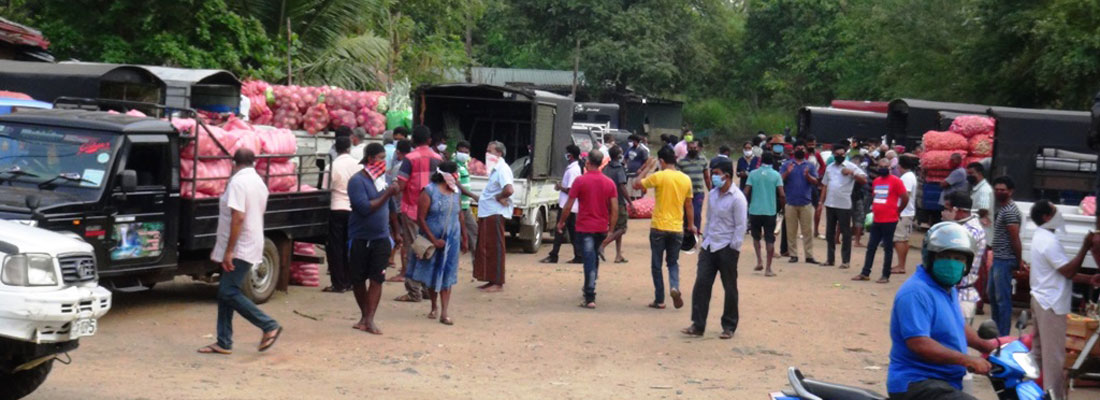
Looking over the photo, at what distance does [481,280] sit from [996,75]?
68.1 ft

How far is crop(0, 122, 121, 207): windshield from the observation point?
10.5 meters

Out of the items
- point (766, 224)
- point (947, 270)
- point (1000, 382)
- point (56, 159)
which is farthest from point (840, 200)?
point (947, 270)

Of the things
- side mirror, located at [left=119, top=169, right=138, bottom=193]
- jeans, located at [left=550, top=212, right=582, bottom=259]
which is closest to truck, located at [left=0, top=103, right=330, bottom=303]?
side mirror, located at [left=119, top=169, right=138, bottom=193]

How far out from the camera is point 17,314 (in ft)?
24.0

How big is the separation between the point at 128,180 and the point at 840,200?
1115 centimetres

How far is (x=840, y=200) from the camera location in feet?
60.7

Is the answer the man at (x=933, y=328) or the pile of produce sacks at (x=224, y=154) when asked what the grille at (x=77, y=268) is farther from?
the man at (x=933, y=328)

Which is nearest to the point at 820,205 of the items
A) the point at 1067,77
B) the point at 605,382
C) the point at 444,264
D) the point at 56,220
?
the point at 1067,77

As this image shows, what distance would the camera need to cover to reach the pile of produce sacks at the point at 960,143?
2198 centimetres

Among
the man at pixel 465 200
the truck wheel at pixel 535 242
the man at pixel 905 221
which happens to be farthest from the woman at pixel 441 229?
the man at pixel 905 221

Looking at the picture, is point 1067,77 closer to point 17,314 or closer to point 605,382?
point 605,382

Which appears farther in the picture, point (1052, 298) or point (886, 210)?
point (886, 210)

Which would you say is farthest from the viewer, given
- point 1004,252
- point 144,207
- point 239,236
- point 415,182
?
point 415,182

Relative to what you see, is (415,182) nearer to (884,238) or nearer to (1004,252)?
(1004,252)
